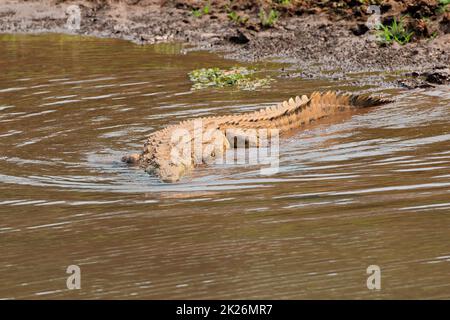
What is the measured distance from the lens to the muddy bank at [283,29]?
11961mm

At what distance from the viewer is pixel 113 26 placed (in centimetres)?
1603

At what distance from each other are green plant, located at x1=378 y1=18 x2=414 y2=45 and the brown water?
2098 mm

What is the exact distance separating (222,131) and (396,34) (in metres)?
4.44

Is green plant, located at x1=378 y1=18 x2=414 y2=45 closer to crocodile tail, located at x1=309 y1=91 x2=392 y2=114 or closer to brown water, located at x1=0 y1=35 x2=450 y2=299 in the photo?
brown water, located at x1=0 y1=35 x2=450 y2=299

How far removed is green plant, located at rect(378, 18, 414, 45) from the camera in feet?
40.8

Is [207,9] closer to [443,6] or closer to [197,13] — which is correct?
[197,13]

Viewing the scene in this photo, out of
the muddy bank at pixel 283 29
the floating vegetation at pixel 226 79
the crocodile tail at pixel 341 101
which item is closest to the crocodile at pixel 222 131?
the crocodile tail at pixel 341 101

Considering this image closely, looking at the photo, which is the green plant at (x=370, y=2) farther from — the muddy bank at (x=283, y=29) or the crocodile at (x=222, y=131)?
the crocodile at (x=222, y=131)

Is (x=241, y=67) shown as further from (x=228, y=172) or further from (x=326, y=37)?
(x=228, y=172)

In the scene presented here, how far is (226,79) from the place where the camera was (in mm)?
11516

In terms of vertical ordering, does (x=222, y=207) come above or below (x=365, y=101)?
below

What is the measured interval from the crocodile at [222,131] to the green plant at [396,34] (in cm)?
273

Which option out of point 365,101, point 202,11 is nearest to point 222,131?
point 365,101

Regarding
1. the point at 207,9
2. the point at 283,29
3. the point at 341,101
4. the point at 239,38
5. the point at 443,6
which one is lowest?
the point at 341,101
